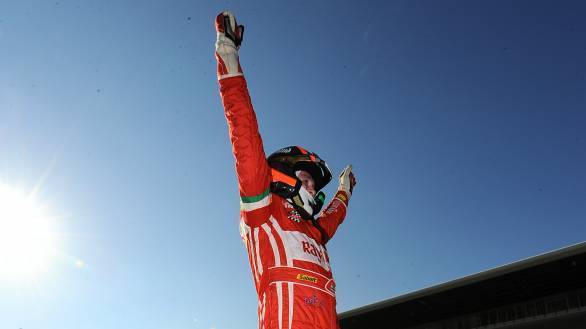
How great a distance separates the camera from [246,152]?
2.45 metres

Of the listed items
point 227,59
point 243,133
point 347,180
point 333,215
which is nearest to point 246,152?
point 243,133

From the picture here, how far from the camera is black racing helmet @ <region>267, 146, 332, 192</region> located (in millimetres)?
3062

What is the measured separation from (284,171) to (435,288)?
56.6 feet

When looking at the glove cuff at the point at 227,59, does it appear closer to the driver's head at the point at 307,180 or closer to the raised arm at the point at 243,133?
the raised arm at the point at 243,133

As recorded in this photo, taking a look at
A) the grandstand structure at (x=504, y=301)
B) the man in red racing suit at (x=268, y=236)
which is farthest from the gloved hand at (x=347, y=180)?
the grandstand structure at (x=504, y=301)

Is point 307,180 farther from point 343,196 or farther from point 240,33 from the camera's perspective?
point 343,196

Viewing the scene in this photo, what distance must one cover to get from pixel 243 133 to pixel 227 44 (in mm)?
648

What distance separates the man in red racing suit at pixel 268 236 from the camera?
7.81 feet

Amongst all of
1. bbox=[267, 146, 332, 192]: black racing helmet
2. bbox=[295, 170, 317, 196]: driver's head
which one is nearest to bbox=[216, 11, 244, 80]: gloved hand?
bbox=[267, 146, 332, 192]: black racing helmet

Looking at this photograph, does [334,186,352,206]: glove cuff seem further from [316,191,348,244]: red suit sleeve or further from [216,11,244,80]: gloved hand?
[216,11,244,80]: gloved hand

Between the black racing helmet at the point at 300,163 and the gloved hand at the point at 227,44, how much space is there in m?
0.71

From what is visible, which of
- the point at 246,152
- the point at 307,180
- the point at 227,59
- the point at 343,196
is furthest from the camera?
the point at 343,196

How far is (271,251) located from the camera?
257cm

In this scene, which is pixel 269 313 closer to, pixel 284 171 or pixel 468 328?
pixel 284 171
